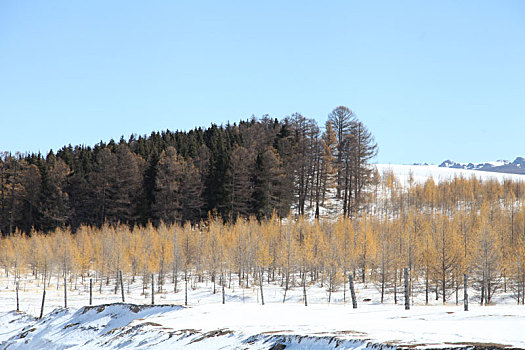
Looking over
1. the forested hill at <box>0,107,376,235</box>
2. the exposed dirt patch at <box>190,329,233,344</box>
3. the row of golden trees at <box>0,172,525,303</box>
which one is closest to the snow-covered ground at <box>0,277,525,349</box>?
the exposed dirt patch at <box>190,329,233,344</box>

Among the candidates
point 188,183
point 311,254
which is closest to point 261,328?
point 311,254

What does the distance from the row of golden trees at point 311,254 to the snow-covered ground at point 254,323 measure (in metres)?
2.83

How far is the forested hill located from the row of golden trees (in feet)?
22.7

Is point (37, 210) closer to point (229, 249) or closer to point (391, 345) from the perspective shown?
point (229, 249)

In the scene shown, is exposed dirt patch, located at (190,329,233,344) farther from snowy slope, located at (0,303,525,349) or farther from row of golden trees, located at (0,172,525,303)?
row of golden trees, located at (0,172,525,303)

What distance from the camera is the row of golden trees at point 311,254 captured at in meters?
46.8

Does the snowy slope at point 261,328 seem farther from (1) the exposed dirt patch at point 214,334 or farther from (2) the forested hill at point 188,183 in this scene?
(2) the forested hill at point 188,183

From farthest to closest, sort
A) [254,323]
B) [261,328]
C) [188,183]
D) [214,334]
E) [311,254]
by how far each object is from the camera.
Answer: [188,183]
[311,254]
[254,323]
[214,334]
[261,328]

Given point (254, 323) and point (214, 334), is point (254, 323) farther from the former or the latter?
point (214, 334)

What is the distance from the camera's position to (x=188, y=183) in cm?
7806

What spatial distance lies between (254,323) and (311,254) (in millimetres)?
26871

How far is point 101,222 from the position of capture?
7875 centimetres

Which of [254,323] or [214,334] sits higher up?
[254,323]

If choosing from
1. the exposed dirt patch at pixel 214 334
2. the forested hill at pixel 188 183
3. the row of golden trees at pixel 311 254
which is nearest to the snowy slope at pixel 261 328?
the exposed dirt patch at pixel 214 334
